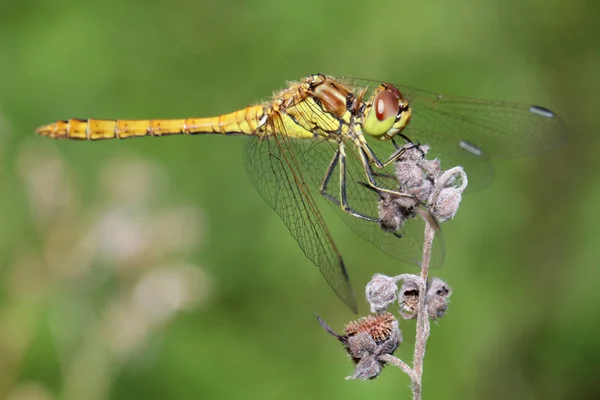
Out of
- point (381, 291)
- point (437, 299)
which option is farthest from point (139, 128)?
point (437, 299)

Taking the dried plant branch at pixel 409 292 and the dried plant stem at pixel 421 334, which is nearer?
the dried plant stem at pixel 421 334

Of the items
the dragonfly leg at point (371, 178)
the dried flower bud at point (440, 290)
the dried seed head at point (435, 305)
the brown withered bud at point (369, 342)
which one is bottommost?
the brown withered bud at point (369, 342)

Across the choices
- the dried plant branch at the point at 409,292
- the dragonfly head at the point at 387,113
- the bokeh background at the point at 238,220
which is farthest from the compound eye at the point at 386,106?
the bokeh background at the point at 238,220

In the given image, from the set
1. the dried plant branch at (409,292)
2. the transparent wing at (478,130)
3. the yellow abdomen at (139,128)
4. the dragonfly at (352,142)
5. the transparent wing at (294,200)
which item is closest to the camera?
the dried plant branch at (409,292)

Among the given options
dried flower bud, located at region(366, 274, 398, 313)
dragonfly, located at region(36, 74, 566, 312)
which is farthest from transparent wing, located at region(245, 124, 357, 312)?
dried flower bud, located at region(366, 274, 398, 313)

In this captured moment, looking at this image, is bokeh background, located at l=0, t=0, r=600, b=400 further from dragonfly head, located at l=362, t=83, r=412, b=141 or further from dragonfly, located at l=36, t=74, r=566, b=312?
dragonfly head, located at l=362, t=83, r=412, b=141

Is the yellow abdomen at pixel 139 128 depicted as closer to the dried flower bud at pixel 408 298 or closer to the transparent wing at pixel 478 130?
the transparent wing at pixel 478 130

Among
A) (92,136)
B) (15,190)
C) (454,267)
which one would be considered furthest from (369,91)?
(15,190)
